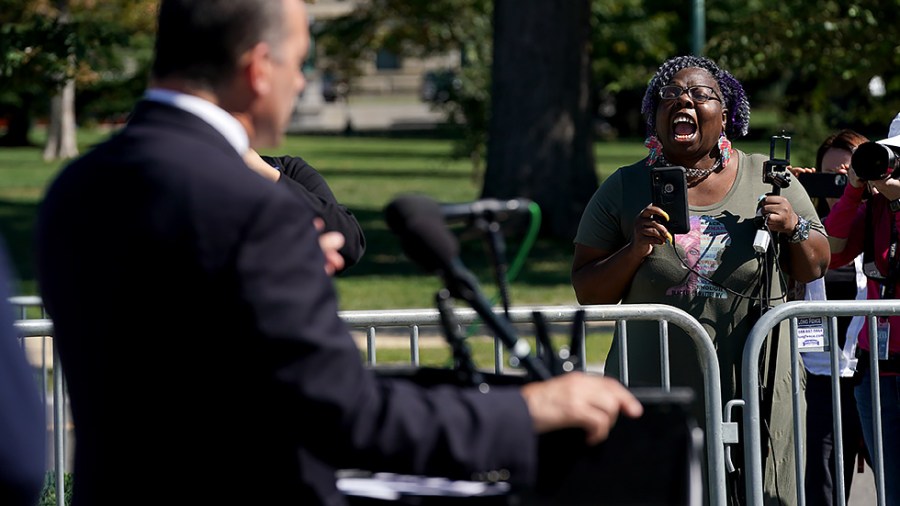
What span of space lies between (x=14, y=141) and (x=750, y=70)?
1634 inches

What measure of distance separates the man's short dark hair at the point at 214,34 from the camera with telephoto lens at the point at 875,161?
133 inches

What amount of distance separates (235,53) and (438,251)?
0.52m

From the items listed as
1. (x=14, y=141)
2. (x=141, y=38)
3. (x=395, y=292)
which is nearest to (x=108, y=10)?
(x=141, y=38)

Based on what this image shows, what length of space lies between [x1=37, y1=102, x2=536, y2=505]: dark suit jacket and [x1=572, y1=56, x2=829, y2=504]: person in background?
250 cm

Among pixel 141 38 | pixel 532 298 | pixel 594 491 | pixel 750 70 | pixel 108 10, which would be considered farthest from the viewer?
pixel 141 38

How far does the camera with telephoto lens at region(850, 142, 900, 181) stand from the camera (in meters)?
5.25

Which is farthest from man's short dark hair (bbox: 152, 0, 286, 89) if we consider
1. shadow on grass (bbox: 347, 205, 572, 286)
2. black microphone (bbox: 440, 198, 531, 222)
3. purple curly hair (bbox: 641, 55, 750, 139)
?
shadow on grass (bbox: 347, 205, 572, 286)

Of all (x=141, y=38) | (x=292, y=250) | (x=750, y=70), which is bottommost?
(x=292, y=250)

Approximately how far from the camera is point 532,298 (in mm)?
14188

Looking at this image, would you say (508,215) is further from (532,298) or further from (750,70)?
(532,298)

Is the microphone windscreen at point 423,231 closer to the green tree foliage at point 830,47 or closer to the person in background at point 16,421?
the person in background at point 16,421

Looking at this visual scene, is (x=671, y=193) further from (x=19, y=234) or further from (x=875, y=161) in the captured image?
(x=19, y=234)

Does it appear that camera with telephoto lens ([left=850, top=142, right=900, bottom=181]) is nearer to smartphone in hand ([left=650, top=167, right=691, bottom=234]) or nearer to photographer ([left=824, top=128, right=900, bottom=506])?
photographer ([left=824, top=128, right=900, bottom=506])

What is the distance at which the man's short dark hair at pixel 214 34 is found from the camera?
243 cm
